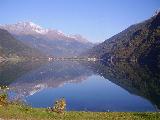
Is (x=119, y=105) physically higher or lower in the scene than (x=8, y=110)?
lower

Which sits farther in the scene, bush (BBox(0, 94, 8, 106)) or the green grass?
bush (BBox(0, 94, 8, 106))

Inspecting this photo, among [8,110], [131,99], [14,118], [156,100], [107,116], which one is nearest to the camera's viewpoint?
[14,118]

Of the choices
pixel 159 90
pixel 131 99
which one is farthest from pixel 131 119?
pixel 159 90

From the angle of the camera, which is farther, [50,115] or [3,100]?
[3,100]

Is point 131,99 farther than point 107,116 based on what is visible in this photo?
Yes

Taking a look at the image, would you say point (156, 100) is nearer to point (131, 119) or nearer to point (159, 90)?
point (159, 90)

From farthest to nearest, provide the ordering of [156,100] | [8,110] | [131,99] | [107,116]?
[131,99] → [156,100] → [107,116] → [8,110]

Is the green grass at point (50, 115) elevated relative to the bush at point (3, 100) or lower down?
lower down

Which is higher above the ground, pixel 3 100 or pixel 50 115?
pixel 3 100

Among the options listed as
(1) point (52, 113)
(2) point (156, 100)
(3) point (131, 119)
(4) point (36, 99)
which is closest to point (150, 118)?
(3) point (131, 119)

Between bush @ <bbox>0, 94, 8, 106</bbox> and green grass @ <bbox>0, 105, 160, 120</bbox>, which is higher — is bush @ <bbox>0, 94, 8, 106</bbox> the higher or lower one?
the higher one

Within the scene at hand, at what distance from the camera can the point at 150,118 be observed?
40.1 meters

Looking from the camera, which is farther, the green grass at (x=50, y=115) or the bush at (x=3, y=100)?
the bush at (x=3, y=100)

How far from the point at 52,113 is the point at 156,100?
46.9 metres
